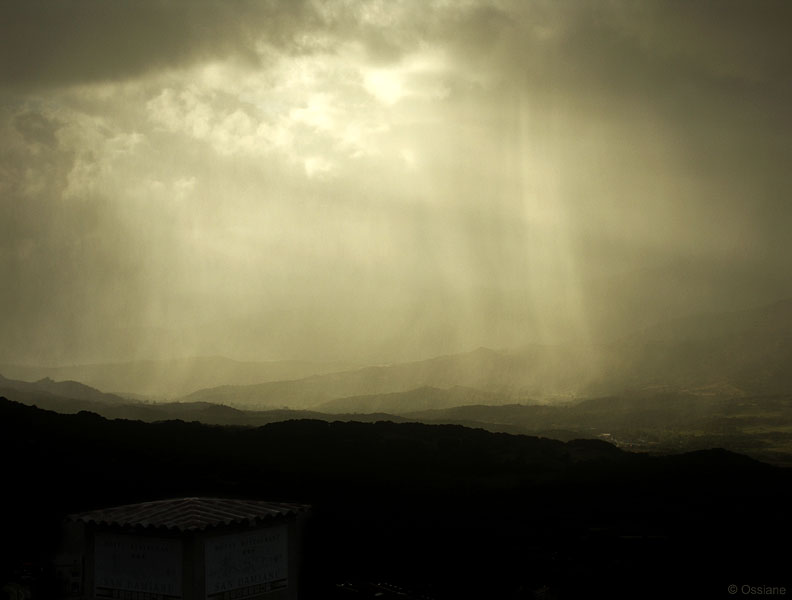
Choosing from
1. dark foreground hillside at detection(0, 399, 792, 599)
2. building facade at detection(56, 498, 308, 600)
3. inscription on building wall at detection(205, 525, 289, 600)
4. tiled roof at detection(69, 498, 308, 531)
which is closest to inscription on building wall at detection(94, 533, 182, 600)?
building facade at detection(56, 498, 308, 600)

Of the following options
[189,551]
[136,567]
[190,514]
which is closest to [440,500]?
[190,514]

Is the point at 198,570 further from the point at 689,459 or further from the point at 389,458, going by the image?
the point at 689,459

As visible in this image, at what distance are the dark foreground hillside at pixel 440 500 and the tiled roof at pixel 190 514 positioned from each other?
840 centimetres

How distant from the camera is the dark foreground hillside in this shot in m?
36.1

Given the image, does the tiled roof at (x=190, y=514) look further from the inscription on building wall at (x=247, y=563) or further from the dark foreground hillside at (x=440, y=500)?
the dark foreground hillside at (x=440, y=500)

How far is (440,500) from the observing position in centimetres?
6512

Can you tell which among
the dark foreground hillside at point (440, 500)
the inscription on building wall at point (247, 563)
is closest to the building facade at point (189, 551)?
the inscription on building wall at point (247, 563)

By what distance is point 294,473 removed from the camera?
233 ft

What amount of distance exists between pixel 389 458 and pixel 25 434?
39.1 m

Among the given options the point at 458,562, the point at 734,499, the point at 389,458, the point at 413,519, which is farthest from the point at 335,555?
the point at 389,458

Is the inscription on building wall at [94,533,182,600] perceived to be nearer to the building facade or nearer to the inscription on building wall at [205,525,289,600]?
the building facade

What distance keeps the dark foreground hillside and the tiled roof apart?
840cm

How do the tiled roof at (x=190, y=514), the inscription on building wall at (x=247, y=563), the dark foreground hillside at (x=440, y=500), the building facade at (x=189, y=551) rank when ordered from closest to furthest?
the building facade at (x=189, y=551) → the inscription on building wall at (x=247, y=563) → the tiled roof at (x=190, y=514) → the dark foreground hillside at (x=440, y=500)

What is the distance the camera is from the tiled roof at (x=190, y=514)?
13.8 metres
